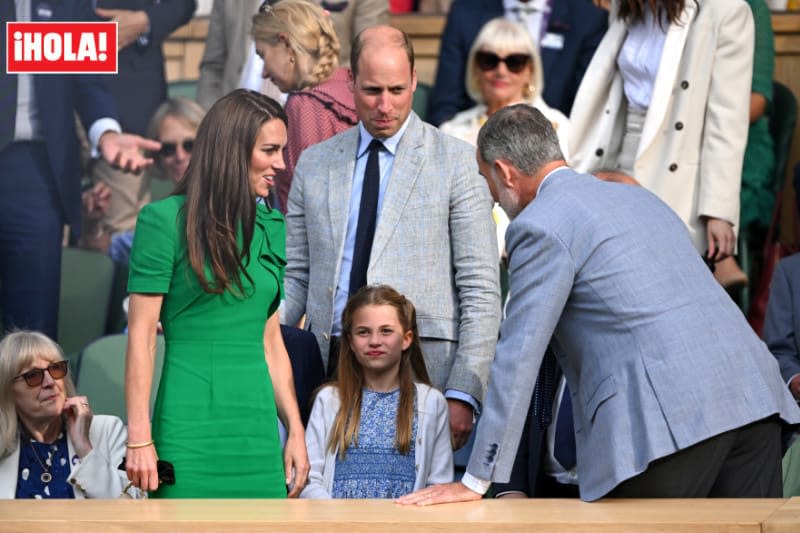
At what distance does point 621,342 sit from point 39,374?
214 centimetres

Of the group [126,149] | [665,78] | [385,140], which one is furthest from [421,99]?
[385,140]

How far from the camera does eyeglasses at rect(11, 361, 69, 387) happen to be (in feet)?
16.8

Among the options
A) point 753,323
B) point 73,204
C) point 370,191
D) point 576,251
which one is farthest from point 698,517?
point 73,204

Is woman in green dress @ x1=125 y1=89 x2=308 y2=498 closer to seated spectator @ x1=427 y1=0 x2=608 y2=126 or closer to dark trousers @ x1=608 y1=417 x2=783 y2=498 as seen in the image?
dark trousers @ x1=608 y1=417 x2=783 y2=498

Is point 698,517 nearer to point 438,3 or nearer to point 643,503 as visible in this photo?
point 643,503

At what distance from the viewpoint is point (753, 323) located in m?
6.09

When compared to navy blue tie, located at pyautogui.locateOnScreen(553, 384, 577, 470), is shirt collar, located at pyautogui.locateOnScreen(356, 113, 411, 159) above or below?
above

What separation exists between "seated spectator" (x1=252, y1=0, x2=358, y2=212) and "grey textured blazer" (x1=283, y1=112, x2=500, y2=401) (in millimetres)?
949

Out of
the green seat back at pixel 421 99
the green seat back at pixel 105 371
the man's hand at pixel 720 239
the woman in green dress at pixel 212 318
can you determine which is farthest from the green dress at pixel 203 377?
the green seat back at pixel 421 99

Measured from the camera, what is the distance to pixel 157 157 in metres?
6.54

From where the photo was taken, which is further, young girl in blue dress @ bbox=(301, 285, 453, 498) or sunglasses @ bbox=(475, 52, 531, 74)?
sunglasses @ bbox=(475, 52, 531, 74)

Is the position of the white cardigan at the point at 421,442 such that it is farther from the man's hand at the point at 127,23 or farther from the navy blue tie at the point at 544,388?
the man's hand at the point at 127,23

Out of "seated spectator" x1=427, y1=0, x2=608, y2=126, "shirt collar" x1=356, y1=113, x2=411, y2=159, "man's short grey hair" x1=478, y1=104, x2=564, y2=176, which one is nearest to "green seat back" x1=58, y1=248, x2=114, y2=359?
"seated spectator" x1=427, y1=0, x2=608, y2=126

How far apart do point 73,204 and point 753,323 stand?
2.76 meters
